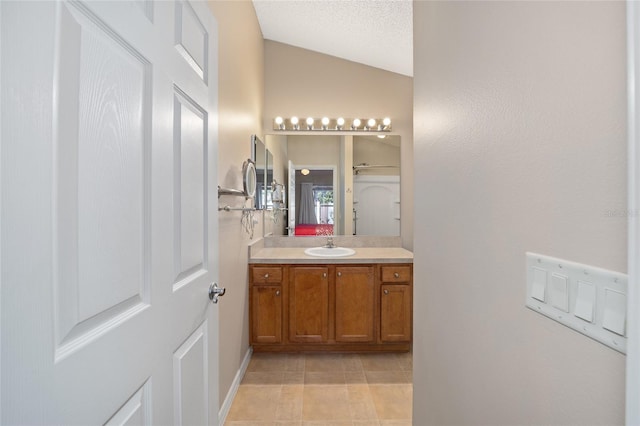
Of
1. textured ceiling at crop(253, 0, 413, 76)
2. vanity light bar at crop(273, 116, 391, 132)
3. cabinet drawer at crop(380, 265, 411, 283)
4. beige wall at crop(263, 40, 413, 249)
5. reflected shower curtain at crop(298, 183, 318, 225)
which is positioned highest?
textured ceiling at crop(253, 0, 413, 76)

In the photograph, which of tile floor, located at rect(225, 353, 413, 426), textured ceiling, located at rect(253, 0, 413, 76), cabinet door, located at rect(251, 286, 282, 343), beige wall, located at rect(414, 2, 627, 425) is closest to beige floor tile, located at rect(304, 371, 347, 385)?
tile floor, located at rect(225, 353, 413, 426)

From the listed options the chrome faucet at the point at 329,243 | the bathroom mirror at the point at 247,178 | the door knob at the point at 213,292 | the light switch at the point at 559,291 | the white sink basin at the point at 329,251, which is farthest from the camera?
the chrome faucet at the point at 329,243

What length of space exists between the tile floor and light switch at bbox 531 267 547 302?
156 cm

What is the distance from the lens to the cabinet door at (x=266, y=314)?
2.49m

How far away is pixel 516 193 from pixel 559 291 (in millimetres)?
222

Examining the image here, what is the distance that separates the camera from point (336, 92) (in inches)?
123

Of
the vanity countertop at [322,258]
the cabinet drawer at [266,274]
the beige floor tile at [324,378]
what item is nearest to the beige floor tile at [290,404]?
the beige floor tile at [324,378]

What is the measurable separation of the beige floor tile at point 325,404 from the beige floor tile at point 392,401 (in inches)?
7.9

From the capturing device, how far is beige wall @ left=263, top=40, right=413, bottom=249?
309 centimetres

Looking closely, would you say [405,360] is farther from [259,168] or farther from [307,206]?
[259,168]

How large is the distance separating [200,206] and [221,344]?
1058mm

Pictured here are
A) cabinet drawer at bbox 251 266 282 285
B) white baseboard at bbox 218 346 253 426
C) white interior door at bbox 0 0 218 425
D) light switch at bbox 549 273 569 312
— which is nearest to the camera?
white interior door at bbox 0 0 218 425

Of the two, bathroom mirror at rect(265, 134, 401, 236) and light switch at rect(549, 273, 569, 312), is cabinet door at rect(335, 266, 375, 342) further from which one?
light switch at rect(549, 273, 569, 312)

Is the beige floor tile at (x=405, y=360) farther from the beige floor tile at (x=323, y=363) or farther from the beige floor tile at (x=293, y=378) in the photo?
the beige floor tile at (x=293, y=378)
